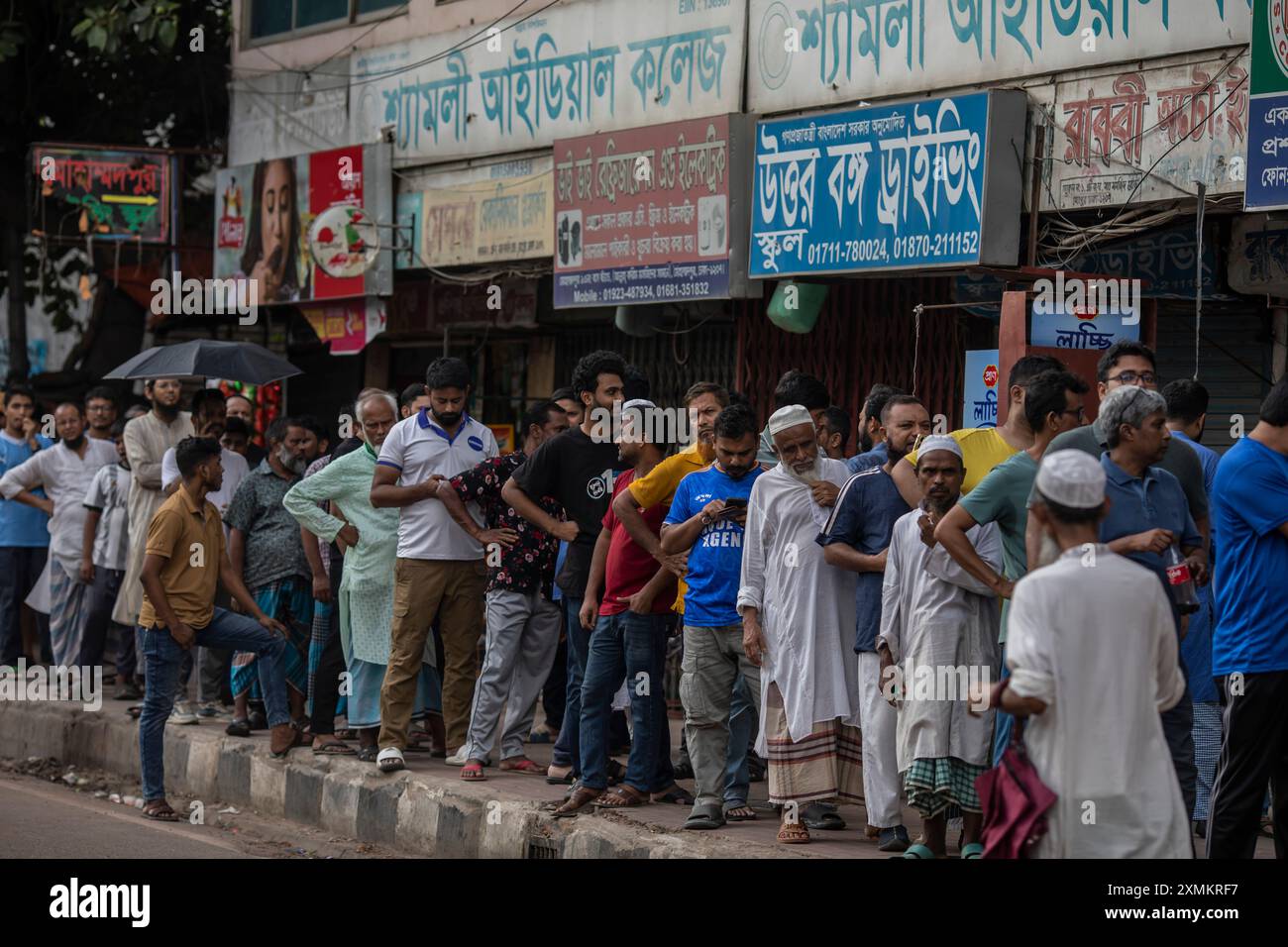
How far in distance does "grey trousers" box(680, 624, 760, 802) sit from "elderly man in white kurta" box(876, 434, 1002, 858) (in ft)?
3.32

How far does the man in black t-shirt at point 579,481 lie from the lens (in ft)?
29.3

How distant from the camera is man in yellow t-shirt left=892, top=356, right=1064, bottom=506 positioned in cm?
700

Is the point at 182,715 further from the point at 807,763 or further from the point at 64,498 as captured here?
the point at 807,763

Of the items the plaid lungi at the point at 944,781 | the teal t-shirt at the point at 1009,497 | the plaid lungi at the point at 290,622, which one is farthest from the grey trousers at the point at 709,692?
the plaid lungi at the point at 290,622

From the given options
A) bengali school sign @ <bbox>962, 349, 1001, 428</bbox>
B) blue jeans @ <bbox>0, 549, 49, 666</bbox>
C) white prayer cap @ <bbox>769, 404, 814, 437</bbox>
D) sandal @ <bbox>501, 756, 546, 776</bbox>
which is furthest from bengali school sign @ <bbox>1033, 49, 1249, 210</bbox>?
blue jeans @ <bbox>0, 549, 49, 666</bbox>

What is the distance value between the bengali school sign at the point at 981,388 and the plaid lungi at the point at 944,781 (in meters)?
3.24

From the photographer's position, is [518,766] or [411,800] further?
[518,766]

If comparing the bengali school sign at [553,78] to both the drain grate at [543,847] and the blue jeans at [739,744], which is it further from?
the drain grate at [543,847]

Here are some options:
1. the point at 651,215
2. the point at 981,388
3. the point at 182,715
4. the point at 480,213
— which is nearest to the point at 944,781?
the point at 981,388

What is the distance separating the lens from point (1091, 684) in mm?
4965

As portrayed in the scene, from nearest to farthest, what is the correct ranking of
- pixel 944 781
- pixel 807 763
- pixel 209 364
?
pixel 944 781, pixel 807 763, pixel 209 364

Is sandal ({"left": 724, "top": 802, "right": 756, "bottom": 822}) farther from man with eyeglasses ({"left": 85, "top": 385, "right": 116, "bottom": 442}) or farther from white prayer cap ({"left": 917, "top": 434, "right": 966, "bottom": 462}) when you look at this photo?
man with eyeglasses ({"left": 85, "top": 385, "right": 116, "bottom": 442})

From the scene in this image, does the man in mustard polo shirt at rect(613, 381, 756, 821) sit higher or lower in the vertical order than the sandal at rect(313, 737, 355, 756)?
higher

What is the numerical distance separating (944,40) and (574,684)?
171 inches
